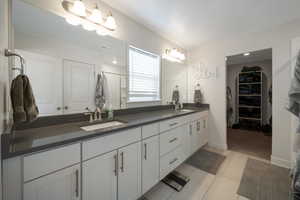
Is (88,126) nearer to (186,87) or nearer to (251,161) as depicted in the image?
(186,87)

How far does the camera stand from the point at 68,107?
4.37 ft

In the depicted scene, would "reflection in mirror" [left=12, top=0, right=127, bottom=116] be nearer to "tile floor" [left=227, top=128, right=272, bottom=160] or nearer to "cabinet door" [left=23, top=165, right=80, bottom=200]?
"cabinet door" [left=23, top=165, right=80, bottom=200]

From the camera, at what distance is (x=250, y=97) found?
14.3ft

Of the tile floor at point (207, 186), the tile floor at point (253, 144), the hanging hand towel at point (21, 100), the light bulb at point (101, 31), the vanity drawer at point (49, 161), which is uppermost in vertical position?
the light bulb at point (101, 31)

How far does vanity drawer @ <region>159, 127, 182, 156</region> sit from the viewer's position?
1.59m

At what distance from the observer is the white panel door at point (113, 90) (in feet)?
5.46

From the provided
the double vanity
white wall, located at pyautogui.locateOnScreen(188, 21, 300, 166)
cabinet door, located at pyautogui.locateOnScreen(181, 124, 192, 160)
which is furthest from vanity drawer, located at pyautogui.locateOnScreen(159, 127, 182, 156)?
white wall, located at pyautogui.locateOnScreen(188, 21, 300, 166)

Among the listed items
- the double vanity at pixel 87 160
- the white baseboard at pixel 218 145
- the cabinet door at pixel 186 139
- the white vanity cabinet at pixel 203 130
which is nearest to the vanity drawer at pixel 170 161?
the double vanity at pixel 87 160

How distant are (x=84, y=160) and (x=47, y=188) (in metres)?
0.24

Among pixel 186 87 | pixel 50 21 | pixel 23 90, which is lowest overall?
pixel 23 90

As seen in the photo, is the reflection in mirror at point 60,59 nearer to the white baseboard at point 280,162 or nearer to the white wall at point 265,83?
the white baseboard at point 280,162

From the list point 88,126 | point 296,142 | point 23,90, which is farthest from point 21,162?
point 296,142

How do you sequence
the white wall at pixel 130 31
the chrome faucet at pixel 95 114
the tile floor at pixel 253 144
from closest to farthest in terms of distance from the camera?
the white wall at pixel 130 31
the chrome faucet at pixel 95 114
the tile floor at pixel 253 144

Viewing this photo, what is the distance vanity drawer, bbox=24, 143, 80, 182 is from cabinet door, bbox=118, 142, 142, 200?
1.25 ft
